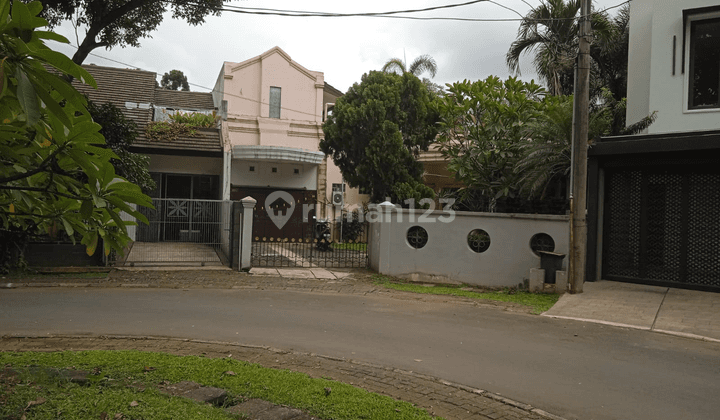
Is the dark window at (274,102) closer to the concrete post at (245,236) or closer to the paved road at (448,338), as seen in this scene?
the concrete post at (245,236)

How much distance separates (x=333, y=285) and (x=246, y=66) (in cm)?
1576

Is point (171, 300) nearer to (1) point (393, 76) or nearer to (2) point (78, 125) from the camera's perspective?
(2) point (78, 125)

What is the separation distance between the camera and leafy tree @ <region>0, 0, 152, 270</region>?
232cm

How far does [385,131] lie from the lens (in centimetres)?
1998

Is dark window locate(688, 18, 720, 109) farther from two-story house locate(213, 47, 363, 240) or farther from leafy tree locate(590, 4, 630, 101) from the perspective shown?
two-story house locate(213, 47, 363, 240)

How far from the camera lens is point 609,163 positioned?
13.1 metres

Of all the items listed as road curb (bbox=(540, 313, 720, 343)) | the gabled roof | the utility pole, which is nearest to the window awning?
the gabled roof

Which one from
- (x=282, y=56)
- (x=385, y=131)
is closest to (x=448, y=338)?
(x=385, y=131)

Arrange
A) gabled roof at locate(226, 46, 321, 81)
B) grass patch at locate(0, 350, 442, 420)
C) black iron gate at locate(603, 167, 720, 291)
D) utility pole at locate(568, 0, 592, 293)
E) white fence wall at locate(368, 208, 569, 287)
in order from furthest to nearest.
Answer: gabled roof at locate(226, 46, 321, 81), white fence wall at locate(368, 208, 569, 287), black iron gate at locate(603, 167, 720, 291), utility pole at locate(568, 0, 592, 293), grass patch at locate(0, 350, 442, 420)

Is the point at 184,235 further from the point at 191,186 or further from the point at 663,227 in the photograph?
the point at 663,227

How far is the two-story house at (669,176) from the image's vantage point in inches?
466

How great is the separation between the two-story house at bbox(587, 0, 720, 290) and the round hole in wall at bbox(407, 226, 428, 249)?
3985 mm

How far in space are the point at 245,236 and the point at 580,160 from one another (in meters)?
8.34

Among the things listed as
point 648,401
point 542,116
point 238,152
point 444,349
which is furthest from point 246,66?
point 648,401
